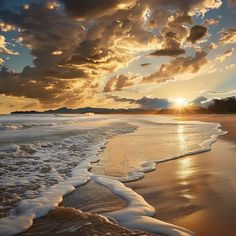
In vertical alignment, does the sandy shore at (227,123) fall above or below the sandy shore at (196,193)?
below

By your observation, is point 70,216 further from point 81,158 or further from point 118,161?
point 81,158

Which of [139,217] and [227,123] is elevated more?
[139,217]

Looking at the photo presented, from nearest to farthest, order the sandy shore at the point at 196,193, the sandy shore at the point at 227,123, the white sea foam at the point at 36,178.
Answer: the sandy shore at the point at 196,193
the white sea foam at the point at 36,178
the sandy shore at the point at 227,123

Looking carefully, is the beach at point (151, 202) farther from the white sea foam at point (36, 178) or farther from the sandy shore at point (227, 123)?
the sandy shore at point (227, 123)

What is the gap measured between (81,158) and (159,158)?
2593 millimetres

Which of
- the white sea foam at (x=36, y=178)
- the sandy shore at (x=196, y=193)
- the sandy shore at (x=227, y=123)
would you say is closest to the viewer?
the sandy shore at (x=196, y=193)

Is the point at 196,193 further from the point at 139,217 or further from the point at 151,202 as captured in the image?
the point at 139,217

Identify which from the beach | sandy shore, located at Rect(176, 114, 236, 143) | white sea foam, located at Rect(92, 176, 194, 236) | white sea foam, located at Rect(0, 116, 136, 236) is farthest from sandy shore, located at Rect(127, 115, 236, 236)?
sandy shore, located at Rect(176, 114, 236, 143)

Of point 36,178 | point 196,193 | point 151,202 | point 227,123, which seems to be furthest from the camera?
point 227,123

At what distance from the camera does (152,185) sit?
6.64m

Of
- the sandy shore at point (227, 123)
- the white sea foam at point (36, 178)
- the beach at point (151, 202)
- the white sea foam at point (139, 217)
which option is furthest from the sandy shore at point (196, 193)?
the sandy shore at point (227, 123)

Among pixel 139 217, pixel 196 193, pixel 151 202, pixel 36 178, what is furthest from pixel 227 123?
pixel 139 217

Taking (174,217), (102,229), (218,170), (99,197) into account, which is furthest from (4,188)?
(218,170)

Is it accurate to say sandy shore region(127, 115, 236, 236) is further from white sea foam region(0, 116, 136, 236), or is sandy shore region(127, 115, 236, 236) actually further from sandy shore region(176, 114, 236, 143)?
sandy shore region(176, 114, 236, 143)
